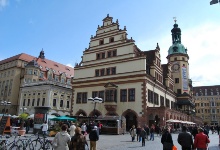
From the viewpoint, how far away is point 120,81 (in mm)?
39750

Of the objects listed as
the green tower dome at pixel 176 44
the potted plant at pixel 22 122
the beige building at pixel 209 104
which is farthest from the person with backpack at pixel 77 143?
the beige building at pixel 209 104

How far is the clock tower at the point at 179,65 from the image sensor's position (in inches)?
2414

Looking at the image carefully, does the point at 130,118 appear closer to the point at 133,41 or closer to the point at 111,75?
the point at 111,75

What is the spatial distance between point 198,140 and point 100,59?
34068 millimetres

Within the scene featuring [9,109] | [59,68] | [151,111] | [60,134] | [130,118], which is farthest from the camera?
[59,68]

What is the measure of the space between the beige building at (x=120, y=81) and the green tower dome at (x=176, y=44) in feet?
61.7

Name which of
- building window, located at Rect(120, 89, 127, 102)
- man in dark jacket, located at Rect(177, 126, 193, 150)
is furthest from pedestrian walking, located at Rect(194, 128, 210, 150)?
building window, located at Rect(120, 89, 127, 102)

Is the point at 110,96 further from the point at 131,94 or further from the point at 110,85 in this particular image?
the point at 131,94

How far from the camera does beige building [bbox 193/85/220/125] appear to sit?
4523 inches

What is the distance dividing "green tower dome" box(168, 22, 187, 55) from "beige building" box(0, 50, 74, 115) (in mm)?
30929

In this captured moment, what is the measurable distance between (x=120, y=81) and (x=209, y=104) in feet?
304

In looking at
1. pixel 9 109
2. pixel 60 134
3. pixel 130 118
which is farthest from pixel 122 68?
pixel 9 109

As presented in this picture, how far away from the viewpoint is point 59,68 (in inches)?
3076

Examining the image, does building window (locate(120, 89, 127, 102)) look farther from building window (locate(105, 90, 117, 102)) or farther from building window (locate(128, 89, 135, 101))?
building window (locate(105, 90, 117, 102))
